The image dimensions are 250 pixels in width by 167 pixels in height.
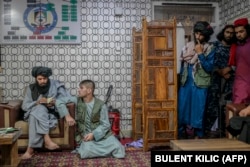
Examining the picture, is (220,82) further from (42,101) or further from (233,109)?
(42,101)

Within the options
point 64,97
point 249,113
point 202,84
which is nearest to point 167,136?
point 202,84

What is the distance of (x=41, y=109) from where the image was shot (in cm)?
411

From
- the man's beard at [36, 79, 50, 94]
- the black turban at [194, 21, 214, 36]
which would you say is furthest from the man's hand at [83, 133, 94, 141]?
the black turban at [194, 21, 214, 36]

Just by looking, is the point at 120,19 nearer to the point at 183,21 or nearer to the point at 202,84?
the point at 183,21

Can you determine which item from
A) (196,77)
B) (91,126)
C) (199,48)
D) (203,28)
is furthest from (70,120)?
(203,28)

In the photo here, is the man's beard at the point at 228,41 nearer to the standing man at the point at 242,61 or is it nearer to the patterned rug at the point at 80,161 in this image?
the standing man at the point at 242,61

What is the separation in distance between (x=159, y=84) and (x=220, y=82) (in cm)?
88

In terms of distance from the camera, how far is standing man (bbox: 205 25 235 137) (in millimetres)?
4152

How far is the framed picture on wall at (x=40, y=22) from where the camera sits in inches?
194

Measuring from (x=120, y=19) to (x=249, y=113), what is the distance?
2666 mm

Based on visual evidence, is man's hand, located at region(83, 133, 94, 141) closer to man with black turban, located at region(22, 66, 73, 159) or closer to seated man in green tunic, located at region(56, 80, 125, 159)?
seated man in green tunic, located at region(56, 80, 125, 159)

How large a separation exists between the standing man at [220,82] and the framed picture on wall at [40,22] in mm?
2231

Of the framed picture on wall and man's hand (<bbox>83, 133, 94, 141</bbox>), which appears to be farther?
the framed picture on wall

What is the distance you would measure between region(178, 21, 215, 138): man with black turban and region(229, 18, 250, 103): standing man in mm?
341
